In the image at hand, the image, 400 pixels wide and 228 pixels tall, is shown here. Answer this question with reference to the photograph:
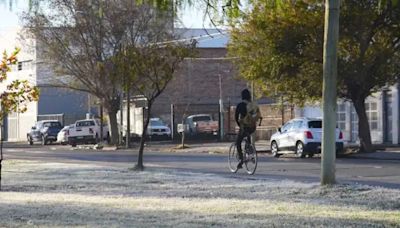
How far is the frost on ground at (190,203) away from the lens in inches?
356

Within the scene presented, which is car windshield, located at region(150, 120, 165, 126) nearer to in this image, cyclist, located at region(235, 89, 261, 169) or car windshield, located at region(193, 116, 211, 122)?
car windshield, located at region(193, 116, 211, 122)

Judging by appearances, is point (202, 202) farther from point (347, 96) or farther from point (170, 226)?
point (347, 96)

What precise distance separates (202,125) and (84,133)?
7864 mm

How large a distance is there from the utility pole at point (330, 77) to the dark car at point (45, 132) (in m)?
43.5

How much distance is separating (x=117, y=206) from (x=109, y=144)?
1352 inches

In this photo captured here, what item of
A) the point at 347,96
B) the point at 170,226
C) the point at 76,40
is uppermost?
the point at 76,40

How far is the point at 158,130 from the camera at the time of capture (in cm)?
4897

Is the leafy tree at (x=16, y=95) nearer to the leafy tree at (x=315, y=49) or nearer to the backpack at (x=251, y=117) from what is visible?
the backpack at (x=251, y=117)

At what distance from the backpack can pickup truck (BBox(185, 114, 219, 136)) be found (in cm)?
3109

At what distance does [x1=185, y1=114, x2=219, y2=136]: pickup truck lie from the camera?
48.8m

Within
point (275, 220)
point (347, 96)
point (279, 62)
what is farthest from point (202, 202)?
point (347, 96)

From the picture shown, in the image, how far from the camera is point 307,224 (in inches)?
342

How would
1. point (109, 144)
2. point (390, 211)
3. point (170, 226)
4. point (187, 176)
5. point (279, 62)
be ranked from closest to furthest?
point (170, 226) < point (390, 211) < point (187, 176) < point (279, 62) < point (109, 144)

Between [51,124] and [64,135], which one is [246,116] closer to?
[64,135]
